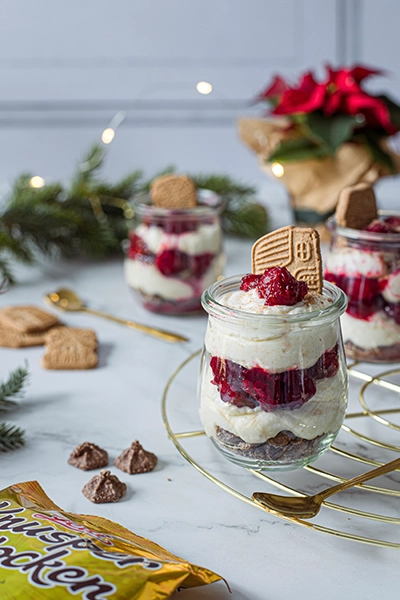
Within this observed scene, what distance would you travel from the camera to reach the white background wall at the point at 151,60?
265 centimetres

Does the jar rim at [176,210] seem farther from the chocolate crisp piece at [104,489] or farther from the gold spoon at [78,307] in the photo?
the chocolate crisp piece at [104,489]

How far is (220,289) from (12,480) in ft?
1.00

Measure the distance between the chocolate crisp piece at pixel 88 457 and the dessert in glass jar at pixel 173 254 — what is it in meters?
0.45

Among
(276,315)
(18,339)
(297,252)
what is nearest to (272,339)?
(276,315)

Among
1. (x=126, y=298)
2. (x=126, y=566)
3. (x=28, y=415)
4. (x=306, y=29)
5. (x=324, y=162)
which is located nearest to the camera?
(x=126, y=566)

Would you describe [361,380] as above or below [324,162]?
below

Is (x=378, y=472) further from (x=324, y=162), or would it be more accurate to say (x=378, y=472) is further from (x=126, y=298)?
(x=324, y=162)

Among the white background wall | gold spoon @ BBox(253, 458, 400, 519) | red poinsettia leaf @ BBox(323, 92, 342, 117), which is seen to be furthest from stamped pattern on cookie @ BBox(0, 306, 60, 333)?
the white background wall

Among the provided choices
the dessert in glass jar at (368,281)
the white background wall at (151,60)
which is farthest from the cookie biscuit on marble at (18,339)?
the white background wall at (151,60)

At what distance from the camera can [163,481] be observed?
0.79 m

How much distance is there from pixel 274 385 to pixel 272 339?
4 cm

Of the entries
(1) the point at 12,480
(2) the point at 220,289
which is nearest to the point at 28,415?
(1) the point at 12,480

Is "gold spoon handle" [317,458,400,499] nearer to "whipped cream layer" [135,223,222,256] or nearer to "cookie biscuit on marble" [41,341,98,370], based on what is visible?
"cookie biscuit on marble" [41,341,98,370]

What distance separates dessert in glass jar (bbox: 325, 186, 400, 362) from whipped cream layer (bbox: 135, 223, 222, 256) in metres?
0.27
